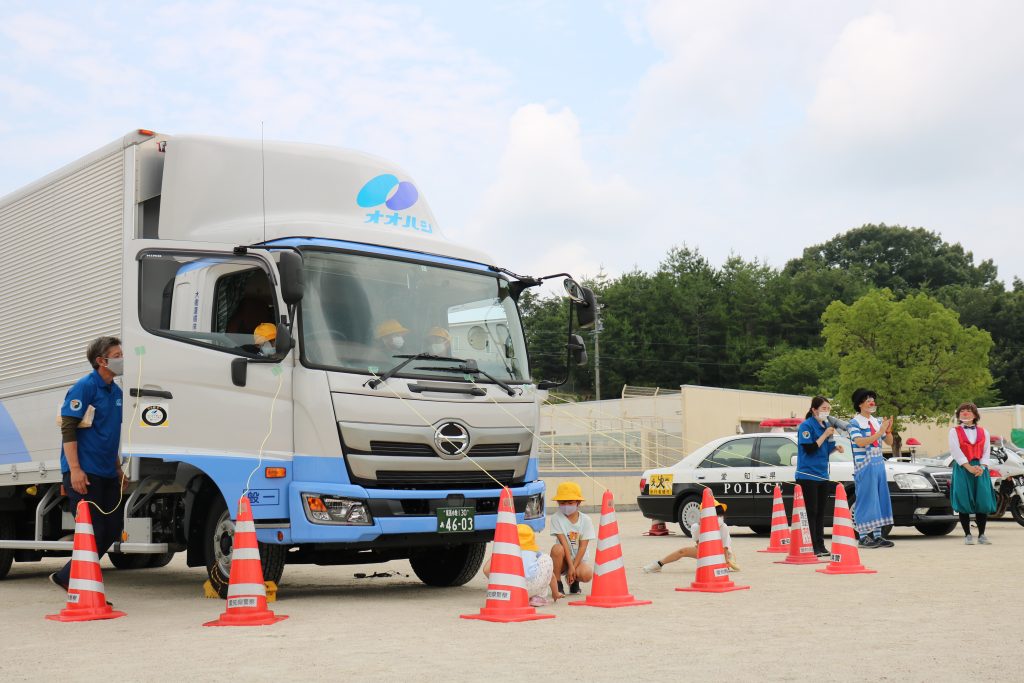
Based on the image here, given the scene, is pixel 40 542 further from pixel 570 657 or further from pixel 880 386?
pixel 880 386

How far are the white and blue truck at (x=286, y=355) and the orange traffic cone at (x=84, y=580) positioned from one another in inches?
30.3

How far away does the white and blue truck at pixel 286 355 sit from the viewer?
8938 mm

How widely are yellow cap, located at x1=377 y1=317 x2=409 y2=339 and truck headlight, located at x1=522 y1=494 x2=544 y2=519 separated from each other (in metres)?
1.85

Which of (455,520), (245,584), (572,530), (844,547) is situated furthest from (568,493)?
(844,547)

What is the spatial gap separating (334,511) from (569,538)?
2057 mm

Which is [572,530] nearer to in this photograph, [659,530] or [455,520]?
[455,520]

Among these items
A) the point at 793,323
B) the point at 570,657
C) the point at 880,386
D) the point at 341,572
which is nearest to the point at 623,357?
the point at 793,323

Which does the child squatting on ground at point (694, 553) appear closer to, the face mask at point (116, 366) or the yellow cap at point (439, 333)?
the yellow cap at point (439, 333)

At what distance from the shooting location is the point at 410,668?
244 inches

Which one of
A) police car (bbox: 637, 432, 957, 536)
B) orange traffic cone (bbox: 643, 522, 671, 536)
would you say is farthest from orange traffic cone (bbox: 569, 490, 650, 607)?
orange traffic cone (bbox: 643, 522, 671, 536)

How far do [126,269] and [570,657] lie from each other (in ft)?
16.7

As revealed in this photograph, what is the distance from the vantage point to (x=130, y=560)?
43.9 ft

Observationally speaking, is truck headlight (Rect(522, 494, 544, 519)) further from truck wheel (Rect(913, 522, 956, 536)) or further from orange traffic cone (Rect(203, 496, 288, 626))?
truck wheel (Rect(913, 522, 956, 536))

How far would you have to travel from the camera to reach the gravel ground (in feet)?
20.1
